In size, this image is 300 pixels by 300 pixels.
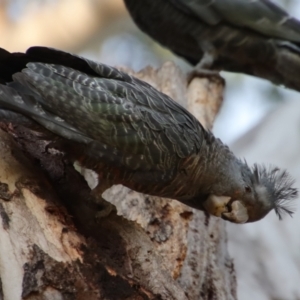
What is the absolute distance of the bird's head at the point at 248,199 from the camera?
2.75 m

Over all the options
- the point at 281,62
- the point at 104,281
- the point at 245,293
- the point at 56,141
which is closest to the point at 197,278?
the point at 104,281

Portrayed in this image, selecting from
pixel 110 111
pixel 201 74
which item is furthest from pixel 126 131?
pixel 201 74

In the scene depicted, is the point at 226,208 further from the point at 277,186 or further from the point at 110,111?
the point at 110,111

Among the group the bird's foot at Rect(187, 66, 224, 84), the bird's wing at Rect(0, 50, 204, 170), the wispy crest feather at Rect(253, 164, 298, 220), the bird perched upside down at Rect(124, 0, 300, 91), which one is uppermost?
the bird perched upside down at Rect(124, 0, 300, 91)

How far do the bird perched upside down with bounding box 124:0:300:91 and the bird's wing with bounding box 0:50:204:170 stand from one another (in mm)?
2266

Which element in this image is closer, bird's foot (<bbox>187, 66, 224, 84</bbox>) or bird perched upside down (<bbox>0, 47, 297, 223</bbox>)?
bird perched upside down (<bbox>0, 47, 297, 223</bbox>)

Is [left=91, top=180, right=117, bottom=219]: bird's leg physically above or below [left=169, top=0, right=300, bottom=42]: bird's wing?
below

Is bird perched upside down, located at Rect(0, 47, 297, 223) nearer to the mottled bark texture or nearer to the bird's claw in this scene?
the bird's claw

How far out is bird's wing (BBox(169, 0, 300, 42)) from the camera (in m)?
4.89

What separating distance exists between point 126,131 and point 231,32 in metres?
2.90

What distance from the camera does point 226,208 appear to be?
9.04ft

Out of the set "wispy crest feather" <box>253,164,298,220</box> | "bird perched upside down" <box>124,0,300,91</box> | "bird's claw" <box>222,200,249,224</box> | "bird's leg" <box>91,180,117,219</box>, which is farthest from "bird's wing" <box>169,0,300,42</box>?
"bird's leg" <box>91,180,117,219</box>

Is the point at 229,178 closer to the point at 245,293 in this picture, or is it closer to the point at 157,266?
the point at 157,266

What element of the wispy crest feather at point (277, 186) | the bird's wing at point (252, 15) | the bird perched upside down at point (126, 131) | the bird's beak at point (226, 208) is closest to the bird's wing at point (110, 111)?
the bird perched upside down at point (126, 131)
